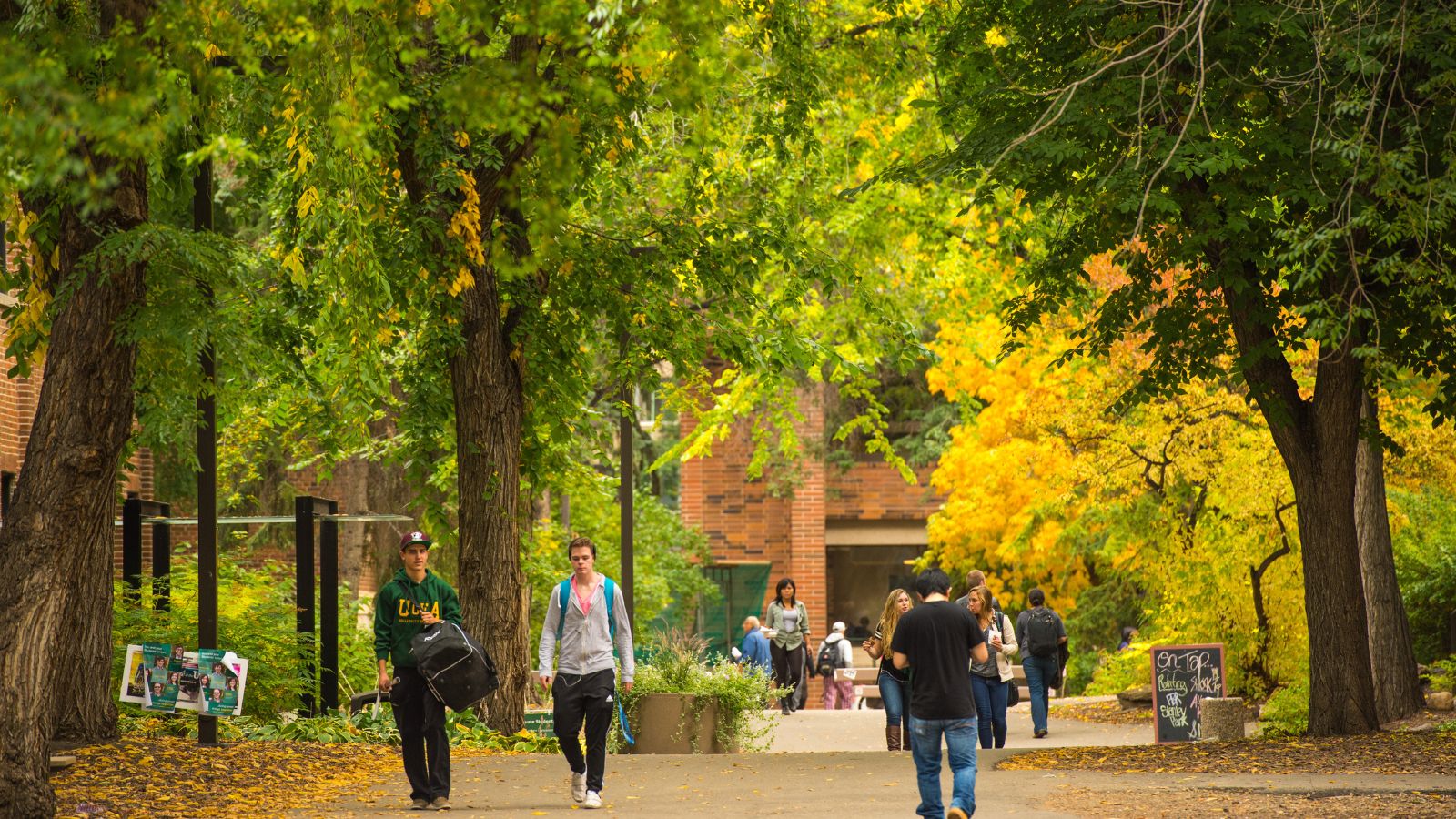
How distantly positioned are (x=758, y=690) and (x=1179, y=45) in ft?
25.3

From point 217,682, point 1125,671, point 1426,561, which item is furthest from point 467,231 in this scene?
point 1125,671

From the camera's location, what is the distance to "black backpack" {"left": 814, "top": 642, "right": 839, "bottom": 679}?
30203 millimetres

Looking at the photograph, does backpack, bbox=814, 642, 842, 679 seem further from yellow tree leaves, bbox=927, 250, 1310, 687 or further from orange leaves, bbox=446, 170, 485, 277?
orange leaves, bbox=446, 170, 485, 277

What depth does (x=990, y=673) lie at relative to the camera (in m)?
15.2

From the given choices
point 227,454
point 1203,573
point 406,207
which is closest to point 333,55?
point 406,207

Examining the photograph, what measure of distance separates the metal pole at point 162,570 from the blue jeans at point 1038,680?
9.21 m

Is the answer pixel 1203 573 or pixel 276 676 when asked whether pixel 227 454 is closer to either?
pixel 276 676

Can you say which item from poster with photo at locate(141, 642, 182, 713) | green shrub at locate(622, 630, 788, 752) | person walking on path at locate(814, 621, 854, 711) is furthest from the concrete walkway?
Answer: poster with photo at locate(141, 642, 182, 713)

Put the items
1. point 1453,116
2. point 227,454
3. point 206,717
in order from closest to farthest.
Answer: point 1453,116, point 206,717, point 227,454

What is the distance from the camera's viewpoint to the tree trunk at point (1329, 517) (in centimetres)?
1399

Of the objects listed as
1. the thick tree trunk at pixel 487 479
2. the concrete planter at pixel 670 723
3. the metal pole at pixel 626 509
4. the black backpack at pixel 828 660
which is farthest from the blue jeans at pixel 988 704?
the black backpack at pixel 828 660

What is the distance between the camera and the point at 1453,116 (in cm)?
1208

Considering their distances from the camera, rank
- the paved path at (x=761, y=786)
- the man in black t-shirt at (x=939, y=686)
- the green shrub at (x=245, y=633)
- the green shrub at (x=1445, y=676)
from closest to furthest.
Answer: the man in black t-shirt at (x=939, y=686), the paved path at (x=761, y=786), the green shrub at (x=245, y=633), the green shrub at (x=1445, y=676)

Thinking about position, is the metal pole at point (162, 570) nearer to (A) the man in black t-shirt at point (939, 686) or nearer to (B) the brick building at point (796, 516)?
(A) the man in black t-shirt at point (939, 686)
